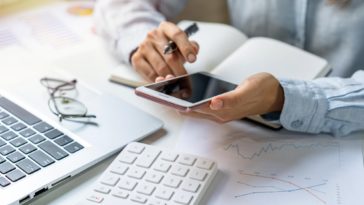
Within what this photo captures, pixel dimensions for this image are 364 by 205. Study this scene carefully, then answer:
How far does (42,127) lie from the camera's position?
67 centimetres

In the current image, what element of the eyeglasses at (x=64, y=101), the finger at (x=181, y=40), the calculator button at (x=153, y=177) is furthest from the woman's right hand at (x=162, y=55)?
the calculator button at (x=153, y=177)

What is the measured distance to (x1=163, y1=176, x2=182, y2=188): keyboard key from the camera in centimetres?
58

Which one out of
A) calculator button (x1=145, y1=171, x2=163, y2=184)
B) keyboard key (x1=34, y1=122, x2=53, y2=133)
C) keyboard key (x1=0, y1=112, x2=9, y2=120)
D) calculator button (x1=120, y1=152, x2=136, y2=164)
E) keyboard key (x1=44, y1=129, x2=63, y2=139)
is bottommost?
calculator button (x1=145, y1=171, x2=163, y2=184)

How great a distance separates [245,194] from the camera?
59 cm

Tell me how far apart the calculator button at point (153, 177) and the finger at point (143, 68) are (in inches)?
9.2

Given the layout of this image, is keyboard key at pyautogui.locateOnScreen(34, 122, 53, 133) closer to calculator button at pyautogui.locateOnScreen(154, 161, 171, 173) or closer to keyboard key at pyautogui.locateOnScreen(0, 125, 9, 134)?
keyboard key at pyautogui.locateOnScreen(0, 125, 9, 134)

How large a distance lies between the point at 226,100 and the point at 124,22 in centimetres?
37

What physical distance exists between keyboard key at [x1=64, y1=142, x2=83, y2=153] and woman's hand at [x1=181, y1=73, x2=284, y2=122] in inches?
5.7

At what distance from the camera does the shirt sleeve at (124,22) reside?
2.95 ft

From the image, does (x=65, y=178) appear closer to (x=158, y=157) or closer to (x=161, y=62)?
(x=158, y=157)

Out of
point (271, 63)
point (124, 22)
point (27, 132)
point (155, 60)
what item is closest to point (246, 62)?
point (271, 63)

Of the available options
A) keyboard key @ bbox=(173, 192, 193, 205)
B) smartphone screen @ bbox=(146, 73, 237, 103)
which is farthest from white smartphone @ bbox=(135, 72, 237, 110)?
keyboard key @ bbox=(173, 192, 193, 205)

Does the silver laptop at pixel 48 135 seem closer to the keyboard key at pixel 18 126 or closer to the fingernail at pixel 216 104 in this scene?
the keyboard key at pixel 18 126

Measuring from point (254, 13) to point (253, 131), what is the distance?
0.39 m
